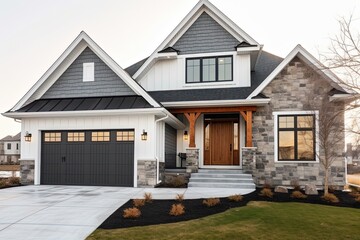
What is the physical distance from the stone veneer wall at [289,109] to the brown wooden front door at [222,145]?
1859mm

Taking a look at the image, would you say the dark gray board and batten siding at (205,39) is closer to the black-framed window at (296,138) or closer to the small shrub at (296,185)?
the black-framed window at (296,138)

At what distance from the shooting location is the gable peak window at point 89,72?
46.2ft

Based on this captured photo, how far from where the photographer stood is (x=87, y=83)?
46.5 feet

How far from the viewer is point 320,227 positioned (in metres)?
6.55

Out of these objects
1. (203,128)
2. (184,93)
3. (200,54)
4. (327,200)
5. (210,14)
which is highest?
(210,14)

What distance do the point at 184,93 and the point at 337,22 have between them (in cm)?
902

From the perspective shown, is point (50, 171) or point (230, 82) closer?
point (50, 171)

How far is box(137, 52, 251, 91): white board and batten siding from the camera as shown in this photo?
50.5 ft

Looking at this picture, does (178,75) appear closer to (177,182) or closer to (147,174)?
(147,174)

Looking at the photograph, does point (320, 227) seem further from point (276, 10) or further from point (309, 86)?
point (276, 10)

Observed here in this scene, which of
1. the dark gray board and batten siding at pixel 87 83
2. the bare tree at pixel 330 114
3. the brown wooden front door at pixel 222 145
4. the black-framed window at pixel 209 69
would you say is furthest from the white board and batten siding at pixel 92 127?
the bare tree at pixel 330 114

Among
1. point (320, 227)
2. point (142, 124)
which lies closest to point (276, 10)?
point (142, 124)

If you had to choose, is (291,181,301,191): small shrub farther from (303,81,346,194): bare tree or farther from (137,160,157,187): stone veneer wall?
(137,160,157,187): stone veneer wall

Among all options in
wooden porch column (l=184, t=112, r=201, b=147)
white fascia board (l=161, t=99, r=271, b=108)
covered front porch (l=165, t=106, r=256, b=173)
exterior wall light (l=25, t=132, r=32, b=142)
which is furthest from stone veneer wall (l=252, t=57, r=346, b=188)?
exterior wall light (l=25, t=132, r=32, b=142)
